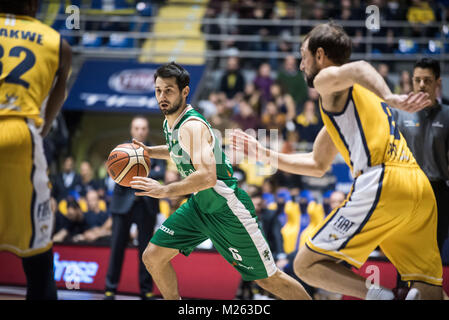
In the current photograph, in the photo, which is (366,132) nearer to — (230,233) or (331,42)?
(331,42)

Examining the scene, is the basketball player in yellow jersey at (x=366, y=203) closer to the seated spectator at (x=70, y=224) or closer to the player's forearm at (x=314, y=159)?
the player's forearm at (x=314, y=159)

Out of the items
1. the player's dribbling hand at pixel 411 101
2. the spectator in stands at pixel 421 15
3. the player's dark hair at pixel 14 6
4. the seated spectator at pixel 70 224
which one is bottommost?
the seated spectator at pixel 70 224

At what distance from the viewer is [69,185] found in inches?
379

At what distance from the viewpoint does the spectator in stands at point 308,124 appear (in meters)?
9.95

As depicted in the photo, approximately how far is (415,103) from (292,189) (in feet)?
19.5

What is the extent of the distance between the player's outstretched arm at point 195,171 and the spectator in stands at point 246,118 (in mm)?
6119

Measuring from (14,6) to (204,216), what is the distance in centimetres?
198

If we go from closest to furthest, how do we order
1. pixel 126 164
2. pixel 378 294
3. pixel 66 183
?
pixel 378 294 → pixel 126 164 → pixel 66 183

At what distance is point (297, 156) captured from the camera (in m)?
4.06

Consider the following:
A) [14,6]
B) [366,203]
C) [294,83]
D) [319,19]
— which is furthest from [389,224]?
[319,19]

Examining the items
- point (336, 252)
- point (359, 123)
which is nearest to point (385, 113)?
point (359, 123)

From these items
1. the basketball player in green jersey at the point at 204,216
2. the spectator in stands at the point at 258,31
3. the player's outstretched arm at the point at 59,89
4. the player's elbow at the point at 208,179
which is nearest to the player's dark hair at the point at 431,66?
the basketball player in green jersey at the point at 204,216

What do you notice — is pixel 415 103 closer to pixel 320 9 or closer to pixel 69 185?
pixel 69 185

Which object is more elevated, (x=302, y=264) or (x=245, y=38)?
(x=245, y=38)
